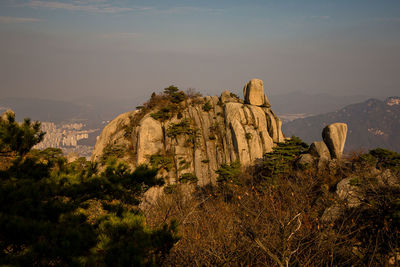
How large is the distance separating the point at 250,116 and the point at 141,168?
1234 inches

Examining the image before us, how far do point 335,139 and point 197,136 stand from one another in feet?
61.5

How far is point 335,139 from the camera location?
85.1 ft

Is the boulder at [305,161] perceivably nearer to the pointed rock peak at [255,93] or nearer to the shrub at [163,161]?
the shrub at [163,161]

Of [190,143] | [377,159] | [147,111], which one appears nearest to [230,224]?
[377,159]

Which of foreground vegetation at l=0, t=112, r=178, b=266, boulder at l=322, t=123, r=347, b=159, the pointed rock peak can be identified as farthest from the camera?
the pointed rock peak

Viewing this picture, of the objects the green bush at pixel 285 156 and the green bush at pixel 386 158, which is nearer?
the green bush at pixel 386 158

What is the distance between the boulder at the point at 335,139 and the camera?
25664 mm

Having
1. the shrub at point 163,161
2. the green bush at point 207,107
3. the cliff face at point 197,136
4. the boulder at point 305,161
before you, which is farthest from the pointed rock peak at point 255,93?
the shrub at point 163,161

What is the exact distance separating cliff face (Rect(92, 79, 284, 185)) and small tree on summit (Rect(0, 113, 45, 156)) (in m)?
23.7

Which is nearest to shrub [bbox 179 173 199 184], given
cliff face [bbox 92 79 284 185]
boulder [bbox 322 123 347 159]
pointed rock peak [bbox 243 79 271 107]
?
cliff face [bbox 92 79 284 185]

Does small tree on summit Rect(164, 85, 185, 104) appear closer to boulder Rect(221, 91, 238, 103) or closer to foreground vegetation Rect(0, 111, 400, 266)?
boulder Rect(221, 91, 238, 103)

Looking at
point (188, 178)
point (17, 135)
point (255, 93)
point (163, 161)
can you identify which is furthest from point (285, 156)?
point (17, 135)

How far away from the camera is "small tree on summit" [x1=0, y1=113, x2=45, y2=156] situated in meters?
6.36

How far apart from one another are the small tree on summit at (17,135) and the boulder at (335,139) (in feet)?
91.0
